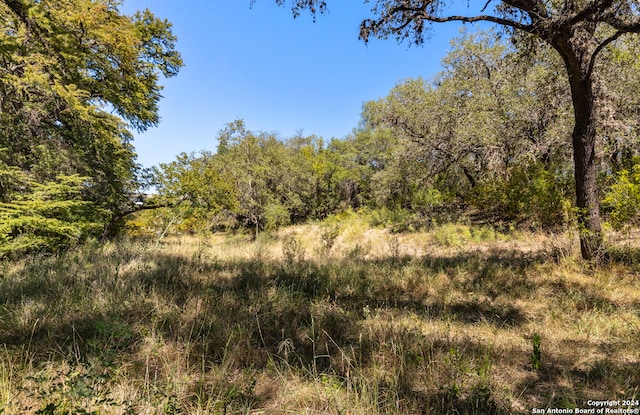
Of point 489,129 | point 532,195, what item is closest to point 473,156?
point 489,129

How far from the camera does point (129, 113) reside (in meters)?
11.7

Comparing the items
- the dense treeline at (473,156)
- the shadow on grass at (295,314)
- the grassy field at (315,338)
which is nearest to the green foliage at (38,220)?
the grassy field at (315,338)

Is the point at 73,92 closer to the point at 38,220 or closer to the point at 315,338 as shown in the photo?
the point at 38,220

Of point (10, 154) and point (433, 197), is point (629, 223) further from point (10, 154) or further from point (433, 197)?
point (10, 154)

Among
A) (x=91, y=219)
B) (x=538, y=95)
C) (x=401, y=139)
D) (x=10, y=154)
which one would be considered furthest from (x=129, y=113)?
(x=538, y=95)

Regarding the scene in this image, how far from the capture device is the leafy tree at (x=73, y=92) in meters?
7.79

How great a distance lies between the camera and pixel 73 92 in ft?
27.0

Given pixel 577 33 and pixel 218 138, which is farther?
pixel 218 138

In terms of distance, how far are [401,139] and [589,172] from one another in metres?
9.34

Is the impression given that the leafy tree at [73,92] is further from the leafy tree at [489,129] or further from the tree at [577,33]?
the leafy tree at [489,129]

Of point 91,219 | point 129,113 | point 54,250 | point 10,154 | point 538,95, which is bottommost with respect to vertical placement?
point 54,250

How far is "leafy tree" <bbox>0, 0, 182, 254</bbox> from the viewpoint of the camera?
779 cm

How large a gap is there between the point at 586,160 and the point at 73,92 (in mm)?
12730

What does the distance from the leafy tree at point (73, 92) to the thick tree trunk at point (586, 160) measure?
453 inches
